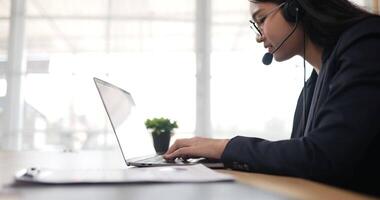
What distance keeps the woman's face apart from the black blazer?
253 millimetres

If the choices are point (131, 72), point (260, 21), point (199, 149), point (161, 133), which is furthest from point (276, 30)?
point (131, 72)

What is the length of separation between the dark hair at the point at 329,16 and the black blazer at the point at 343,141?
0.35 feet

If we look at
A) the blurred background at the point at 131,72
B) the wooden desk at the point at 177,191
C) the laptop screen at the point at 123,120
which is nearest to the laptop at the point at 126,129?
the laptop screen at the point at 123,120

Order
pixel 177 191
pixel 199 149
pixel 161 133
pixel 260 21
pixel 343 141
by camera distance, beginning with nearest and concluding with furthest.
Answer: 1. pixel 177 191
2. pixel 343 141
3. pixel 199 149
4. pixel 260 21
5. pixel 161 133

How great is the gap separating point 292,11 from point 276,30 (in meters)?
0.09

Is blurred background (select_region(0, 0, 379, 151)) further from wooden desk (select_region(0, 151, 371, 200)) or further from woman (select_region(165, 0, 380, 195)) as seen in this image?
wooden desk (select_region(0, 151, 371, 200))

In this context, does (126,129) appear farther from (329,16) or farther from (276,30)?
(329,16)

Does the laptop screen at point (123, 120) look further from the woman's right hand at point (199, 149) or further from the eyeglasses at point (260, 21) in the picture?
the eyeglasses at point (260, 21)

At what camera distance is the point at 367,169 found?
30.7 inches

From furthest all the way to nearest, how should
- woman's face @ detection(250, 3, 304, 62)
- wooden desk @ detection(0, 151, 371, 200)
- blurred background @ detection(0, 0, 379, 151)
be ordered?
Answer: blurred background @ detection(0, 0, 379, 151)
woman's face @ detection(250, 3, 304, 62)
wooden desk @ detection(0, 151, 371, 200)

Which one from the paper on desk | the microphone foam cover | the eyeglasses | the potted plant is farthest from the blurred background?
the paper on desk

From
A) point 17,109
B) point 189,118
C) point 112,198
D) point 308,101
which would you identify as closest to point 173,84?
point 189,118

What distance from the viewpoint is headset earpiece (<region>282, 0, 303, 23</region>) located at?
1008mm

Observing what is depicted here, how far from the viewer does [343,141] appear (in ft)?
2.30
